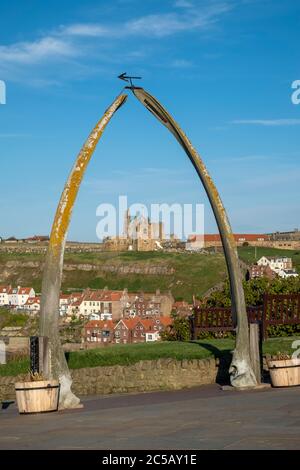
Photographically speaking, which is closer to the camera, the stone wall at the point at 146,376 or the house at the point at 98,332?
the stone wall at the point at 146,376

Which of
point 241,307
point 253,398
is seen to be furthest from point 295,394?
point 241,307

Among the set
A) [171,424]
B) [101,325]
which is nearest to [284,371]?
[171,424]

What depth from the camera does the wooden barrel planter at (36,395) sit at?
1501cm

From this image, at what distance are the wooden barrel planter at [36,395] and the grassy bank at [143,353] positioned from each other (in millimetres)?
5620

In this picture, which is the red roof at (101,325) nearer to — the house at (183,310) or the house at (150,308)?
the house at (150,308)

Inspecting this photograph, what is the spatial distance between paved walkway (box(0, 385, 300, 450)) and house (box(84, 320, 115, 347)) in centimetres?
12564

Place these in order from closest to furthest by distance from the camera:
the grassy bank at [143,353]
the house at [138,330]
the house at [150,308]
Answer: the grassy bank at [143,353] → the house at [138,330] → the house at [150,308]

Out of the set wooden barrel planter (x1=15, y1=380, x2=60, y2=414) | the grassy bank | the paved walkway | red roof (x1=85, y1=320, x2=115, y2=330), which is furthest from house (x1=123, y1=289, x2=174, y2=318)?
wooden barrel planter (x1=15, y1=380, x2=60, y2=414)

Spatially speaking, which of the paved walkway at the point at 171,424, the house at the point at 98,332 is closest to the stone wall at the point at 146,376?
the paved walkway at the point at 171,424

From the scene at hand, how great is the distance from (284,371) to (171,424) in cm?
577

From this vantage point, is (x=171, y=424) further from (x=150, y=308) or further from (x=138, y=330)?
(x=150, y=308)

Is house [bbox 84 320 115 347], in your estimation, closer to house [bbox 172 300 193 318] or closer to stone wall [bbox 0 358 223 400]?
house [bbox 172 300 193 318]

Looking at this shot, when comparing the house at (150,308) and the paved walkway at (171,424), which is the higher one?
the paved walkway at (171,424)
